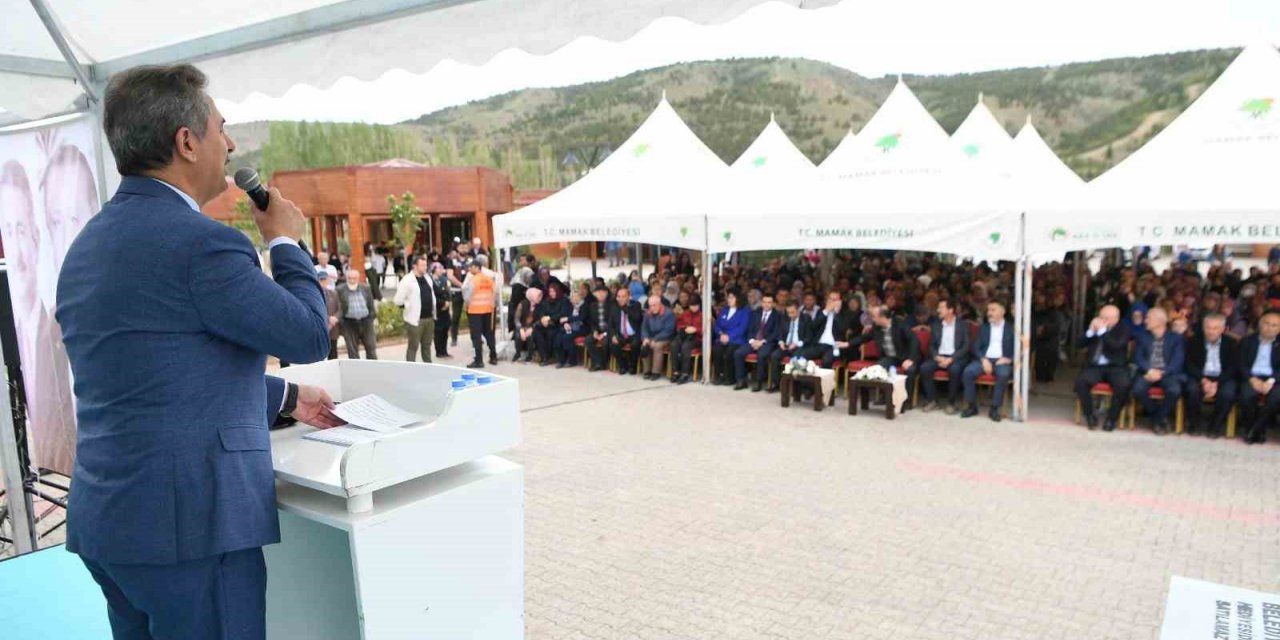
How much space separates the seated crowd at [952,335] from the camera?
7.47m

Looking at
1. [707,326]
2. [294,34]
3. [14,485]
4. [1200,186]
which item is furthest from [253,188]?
[707,326]

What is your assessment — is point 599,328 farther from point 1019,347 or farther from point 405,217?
point 405,217

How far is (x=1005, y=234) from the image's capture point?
8.01 meters

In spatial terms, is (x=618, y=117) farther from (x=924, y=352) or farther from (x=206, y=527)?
(x=206, y=527)

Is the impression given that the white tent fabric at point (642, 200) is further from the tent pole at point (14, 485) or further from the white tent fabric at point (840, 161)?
the tent pole at point (14, 485)

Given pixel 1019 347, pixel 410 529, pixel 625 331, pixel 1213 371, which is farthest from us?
pixel 625 331

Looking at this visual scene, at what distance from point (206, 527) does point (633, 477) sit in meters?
4.95

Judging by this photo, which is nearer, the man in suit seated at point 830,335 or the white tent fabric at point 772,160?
the man in suit seated at point 830,335

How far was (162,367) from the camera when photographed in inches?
59.5

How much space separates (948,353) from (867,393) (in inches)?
39.1

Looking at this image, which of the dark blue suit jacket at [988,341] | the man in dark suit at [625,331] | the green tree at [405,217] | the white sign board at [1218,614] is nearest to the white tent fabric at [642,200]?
the man in dark suit at [625,331]

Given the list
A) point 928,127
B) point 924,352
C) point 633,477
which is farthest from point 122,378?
point 928,127

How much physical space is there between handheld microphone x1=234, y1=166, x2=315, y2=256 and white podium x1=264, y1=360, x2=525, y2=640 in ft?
1.64

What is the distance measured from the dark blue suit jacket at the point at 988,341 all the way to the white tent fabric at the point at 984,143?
2.30 metres
